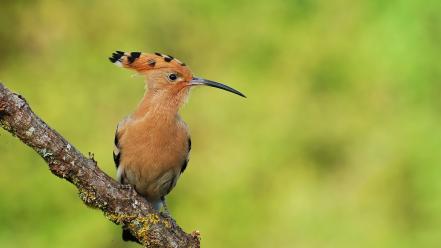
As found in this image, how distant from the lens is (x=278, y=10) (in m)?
6.65

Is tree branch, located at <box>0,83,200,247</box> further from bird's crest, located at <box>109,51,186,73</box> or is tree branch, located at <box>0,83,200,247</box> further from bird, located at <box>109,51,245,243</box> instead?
bird's crest, located at <box>109,51,186,73</box>

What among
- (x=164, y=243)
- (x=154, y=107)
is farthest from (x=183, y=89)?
(x=164, y=243)

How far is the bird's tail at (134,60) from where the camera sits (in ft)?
12.5

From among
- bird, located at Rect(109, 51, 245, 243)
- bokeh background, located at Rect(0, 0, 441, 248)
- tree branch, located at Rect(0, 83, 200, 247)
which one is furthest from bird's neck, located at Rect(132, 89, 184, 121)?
bokeh background, located at Rect(0, 0, 441, 248)

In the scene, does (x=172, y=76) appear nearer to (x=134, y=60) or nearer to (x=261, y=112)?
(x=134, y=60)

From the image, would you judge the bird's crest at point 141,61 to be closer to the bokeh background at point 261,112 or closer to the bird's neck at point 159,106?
the bird's neck at point 159,106

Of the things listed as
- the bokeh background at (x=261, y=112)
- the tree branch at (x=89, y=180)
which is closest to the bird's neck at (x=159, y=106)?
the tree branch at (x=89, y=180)

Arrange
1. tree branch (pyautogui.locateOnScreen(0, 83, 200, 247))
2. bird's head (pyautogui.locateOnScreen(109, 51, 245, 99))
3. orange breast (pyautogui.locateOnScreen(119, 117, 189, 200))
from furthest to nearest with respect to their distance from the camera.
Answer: bird's head (pyautogui.locateOnScreen(109, 51, 245, 99))
orange breast (pyautogui.locateOnScreen(119, 117, 189, 200))
tree branch (pyautogui.locateOnScreen(0, 83, 200, 247))

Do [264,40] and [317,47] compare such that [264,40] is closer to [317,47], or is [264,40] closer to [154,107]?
[317,47]

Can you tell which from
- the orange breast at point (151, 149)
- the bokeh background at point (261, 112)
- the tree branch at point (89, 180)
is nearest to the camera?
the tree branch at point (89, 180)

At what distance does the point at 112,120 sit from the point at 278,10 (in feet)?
4.51

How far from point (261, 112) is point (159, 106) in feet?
8.42

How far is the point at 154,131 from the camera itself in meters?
3.76

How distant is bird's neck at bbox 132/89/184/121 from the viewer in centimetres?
378
